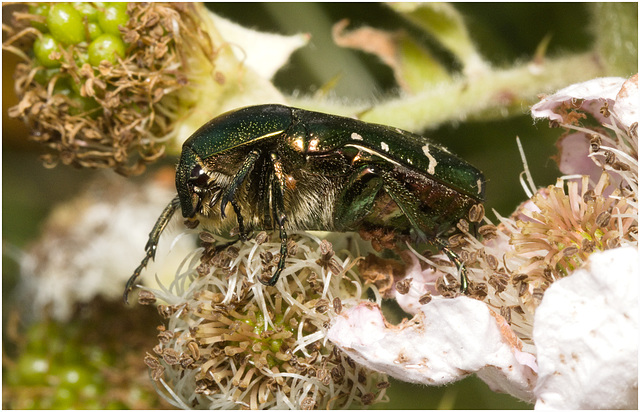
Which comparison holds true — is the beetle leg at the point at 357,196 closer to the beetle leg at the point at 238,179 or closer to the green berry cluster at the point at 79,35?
the beetle leg at the point at 238,179

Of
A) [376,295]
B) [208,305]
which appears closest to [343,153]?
[376,295]

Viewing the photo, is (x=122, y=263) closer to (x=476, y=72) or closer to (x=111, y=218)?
(x=111, y=218)

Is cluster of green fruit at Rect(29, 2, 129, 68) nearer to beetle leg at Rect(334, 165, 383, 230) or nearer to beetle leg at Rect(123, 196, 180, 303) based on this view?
beetle leg at Rect(123, 196, 180, 303)

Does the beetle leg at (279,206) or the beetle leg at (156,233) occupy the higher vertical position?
the beetle leg at (279,206)

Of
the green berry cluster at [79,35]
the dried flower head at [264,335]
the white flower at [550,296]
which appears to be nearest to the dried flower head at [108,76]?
the green berry cluster at [79,35]

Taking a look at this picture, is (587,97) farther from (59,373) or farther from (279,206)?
(59,373)

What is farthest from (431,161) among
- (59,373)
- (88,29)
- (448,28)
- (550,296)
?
(59,373)
